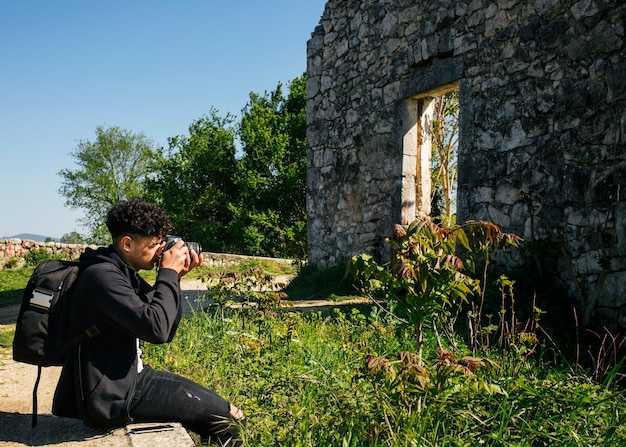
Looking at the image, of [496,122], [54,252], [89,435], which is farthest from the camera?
[54,252]

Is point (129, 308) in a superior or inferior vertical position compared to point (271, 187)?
inferior

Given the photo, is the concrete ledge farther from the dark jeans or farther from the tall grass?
the tall grass

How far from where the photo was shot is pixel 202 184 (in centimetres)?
1928

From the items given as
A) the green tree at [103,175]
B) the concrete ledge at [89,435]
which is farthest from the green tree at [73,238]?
the concrete ledge at [89,435]

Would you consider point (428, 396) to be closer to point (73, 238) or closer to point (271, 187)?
point (271, 187)

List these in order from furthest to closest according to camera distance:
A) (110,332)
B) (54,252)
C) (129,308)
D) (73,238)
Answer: (73,238), (54,252), (110,332), (129,308)

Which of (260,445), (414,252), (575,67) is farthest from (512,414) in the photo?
(575,67)

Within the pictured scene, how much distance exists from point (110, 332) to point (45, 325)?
26 cm

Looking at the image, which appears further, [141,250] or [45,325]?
[141,250]

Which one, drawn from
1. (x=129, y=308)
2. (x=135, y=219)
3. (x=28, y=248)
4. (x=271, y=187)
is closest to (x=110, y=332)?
(x=129, y=308)

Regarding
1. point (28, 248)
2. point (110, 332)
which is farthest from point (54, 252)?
point (110, 332)

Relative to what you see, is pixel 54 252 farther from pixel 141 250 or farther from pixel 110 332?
pixel 110 332

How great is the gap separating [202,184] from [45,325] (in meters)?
17.2

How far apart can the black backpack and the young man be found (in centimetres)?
5
